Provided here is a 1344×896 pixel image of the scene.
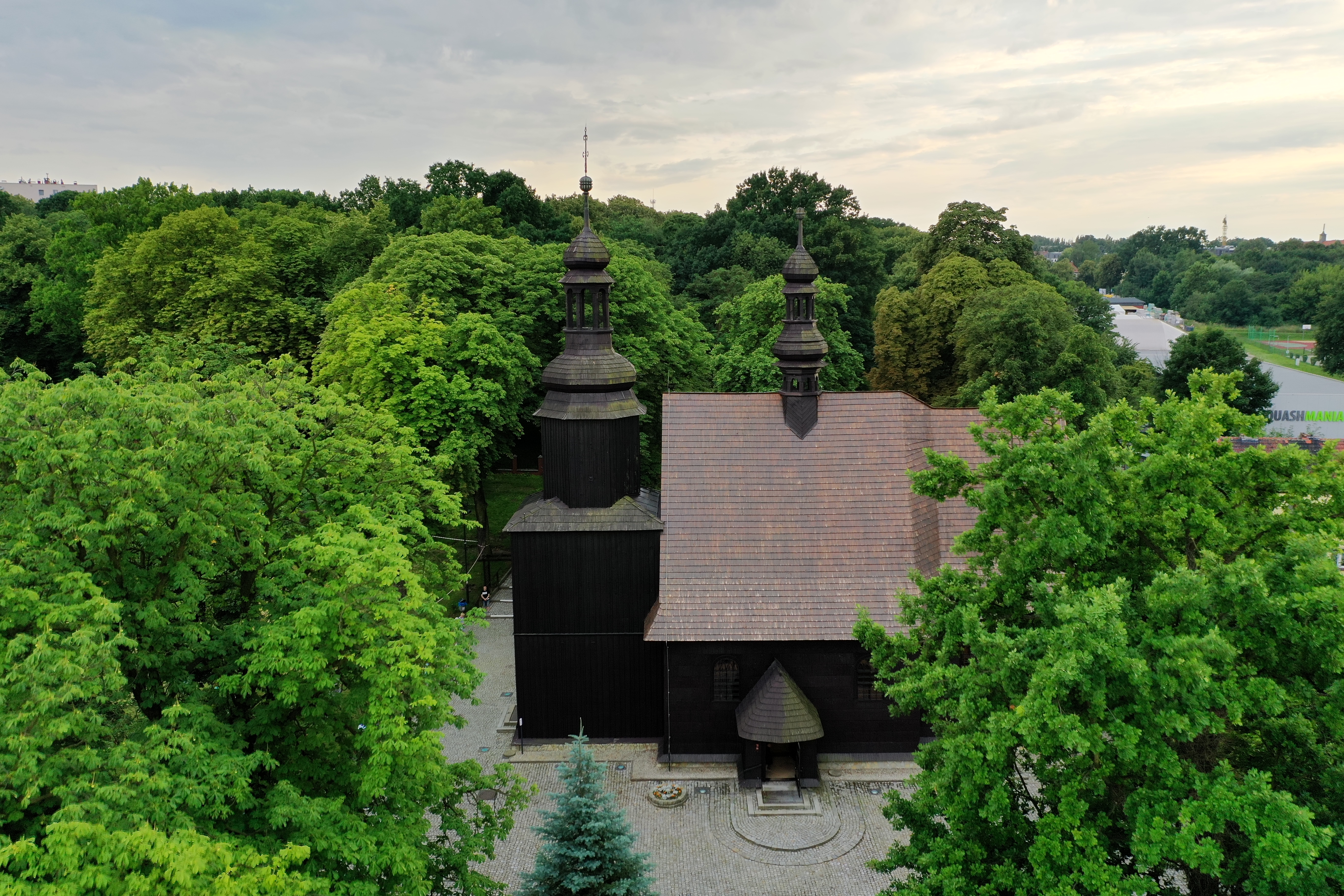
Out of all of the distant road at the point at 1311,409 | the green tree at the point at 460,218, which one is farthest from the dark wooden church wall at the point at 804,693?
the distant road at the point at 1311,409

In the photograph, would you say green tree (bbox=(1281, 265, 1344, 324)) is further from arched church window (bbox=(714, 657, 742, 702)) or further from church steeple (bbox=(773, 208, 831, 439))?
arched church window (bbox=(714, 657, 742, 702))

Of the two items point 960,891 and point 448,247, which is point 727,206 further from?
point 960,891

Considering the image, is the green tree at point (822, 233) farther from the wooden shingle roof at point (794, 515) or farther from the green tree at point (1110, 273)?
the green tree at point (1110, 273)

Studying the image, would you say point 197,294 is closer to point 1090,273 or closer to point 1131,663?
point 1131,663

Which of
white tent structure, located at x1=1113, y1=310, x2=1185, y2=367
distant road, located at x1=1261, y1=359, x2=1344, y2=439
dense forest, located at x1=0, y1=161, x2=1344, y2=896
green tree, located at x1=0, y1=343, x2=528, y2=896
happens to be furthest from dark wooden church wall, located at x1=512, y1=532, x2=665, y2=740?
white tent structure, located at x1=1113, y1=310, x2=1185, y2=367

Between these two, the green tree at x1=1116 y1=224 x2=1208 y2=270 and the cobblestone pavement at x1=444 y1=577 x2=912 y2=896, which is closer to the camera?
the cobblestone pavement at x1=444 y1=577 x2=912 y2=896
